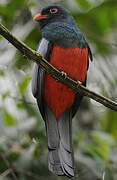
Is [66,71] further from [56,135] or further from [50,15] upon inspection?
[50,15]

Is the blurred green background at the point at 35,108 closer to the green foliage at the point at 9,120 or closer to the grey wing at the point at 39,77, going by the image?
the green foliage at the point at 9,120

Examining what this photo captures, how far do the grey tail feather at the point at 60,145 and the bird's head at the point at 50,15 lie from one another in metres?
0.88

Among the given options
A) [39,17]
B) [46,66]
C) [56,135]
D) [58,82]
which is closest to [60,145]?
[56,135]

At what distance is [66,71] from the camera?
4.91 m

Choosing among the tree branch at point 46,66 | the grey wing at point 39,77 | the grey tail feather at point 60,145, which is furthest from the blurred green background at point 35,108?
the tree branch at point 46,66

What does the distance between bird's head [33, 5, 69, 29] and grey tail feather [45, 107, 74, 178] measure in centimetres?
88

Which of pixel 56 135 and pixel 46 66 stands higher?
pixel 46 66

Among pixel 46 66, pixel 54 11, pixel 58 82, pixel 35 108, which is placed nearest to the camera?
pixel 46 66

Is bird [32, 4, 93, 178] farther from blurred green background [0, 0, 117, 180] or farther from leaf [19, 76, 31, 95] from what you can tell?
leaf [19, 76, 31, 95]

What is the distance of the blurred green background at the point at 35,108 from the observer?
18.1 feet

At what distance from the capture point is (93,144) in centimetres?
602

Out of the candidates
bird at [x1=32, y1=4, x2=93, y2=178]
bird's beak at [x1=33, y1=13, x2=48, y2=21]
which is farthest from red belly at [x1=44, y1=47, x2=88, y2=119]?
bird's beak at [x1=33, y1=13, x2=48, y2=21]

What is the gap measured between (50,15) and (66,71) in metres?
0.80

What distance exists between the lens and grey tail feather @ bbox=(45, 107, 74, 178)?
14.2ft
